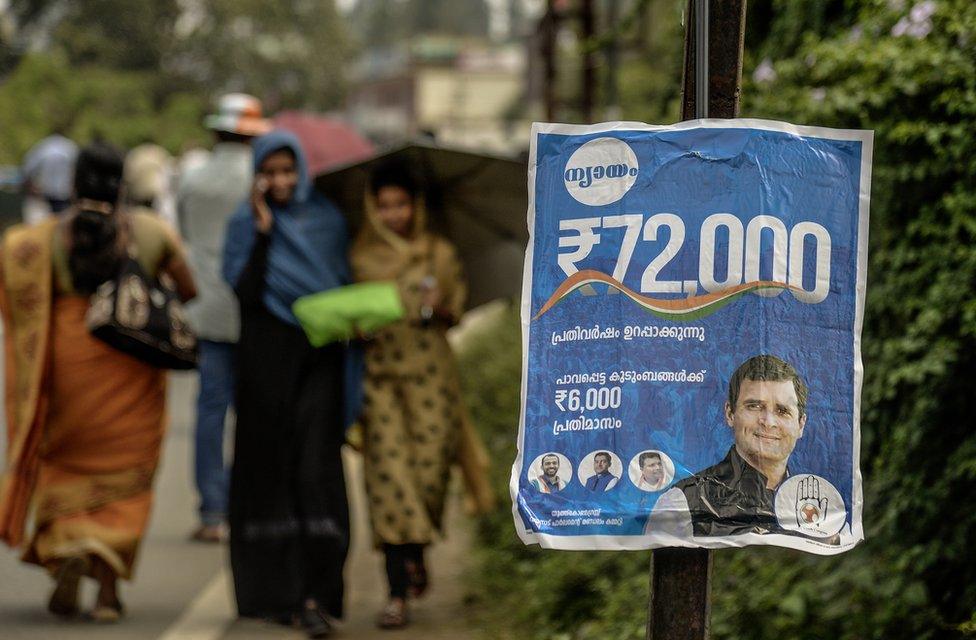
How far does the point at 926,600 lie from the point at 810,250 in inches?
63.4

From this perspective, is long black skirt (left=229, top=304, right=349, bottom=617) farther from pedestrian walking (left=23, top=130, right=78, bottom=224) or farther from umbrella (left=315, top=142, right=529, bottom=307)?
pedestrian walking (left=23, top=130, right=78, bottom=224)

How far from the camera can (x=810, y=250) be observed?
3557 mm

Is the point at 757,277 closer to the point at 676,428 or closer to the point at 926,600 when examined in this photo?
the point at 676,428

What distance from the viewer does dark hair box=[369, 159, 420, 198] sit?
21.1 ft

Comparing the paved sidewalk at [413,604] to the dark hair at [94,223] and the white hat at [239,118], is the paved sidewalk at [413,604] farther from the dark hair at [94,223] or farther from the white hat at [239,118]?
the white hat at [239,118]

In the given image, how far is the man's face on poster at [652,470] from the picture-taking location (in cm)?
355

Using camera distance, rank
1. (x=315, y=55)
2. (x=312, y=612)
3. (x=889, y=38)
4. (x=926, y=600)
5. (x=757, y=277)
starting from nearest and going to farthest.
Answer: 1. (x=757, y=277)
2. (x=926, y=600)
3. (x=889, y=38)
4. (x=312, y=612)
5. (x=315, y=55)

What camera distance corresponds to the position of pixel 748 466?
356 centimetres

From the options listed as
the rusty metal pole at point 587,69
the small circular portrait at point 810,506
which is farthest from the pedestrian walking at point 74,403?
the rusty metal pole at point 587,69

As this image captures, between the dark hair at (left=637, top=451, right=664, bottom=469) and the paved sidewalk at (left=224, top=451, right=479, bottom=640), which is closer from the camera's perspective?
the dark hair at (left=637, top=451, right=664, bottom=469)

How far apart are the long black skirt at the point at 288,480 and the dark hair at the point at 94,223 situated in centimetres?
68

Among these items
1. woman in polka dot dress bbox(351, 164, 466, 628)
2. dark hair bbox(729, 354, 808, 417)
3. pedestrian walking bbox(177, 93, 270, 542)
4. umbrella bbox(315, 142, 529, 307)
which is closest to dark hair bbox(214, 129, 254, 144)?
pedestrian walking bbox(177, 93, 270, 542)

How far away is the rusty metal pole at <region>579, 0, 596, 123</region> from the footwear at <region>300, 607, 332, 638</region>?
7644 mm

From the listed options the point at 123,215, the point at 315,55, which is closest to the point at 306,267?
the point at 123,215
